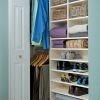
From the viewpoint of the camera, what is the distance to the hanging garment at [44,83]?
360 centimetres

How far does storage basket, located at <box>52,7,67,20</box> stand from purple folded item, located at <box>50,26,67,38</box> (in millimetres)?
168

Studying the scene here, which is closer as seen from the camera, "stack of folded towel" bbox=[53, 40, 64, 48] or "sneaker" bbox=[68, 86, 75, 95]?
"sneaker" bbox=[68, 86, 75, 95]

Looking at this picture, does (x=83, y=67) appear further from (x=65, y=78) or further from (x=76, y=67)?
(x=65, y=78)

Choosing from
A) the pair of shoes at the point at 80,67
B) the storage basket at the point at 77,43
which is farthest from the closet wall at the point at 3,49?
the pair of shoes at the point at 80,67

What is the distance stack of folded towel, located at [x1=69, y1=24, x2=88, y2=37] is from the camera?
299 cm

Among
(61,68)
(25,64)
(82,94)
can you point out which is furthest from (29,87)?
(82,94)

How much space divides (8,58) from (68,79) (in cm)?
97

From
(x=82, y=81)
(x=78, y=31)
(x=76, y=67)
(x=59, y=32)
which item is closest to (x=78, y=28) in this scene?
(x=78, y=31)

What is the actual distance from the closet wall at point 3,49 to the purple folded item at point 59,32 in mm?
727

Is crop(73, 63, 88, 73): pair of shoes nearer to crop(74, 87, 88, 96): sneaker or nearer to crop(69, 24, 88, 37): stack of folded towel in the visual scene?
crop(74, 87, 88, 96): sneaker

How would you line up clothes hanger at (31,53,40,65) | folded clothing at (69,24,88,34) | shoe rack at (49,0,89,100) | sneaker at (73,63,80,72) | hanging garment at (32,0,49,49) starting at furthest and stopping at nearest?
clothes hanger at (31,53,40,65), hanging garment at (32,0,49,49), sneaker at (73,63,80,72), shoe rack at (49,0,89,100), folded clothing at (69,24,88,34)

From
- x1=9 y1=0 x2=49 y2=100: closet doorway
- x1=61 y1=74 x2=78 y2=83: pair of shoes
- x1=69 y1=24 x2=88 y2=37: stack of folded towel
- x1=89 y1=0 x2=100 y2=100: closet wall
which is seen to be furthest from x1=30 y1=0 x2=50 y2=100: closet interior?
x1=89 y1=0 x2=100 y2=100: closet wall

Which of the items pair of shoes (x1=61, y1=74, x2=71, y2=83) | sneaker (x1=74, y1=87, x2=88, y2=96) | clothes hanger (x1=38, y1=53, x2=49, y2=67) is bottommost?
sneaker (x1=74, y1=87, x2=88, y2=96)

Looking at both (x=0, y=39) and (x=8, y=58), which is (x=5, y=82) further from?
(x=0, y=39)
